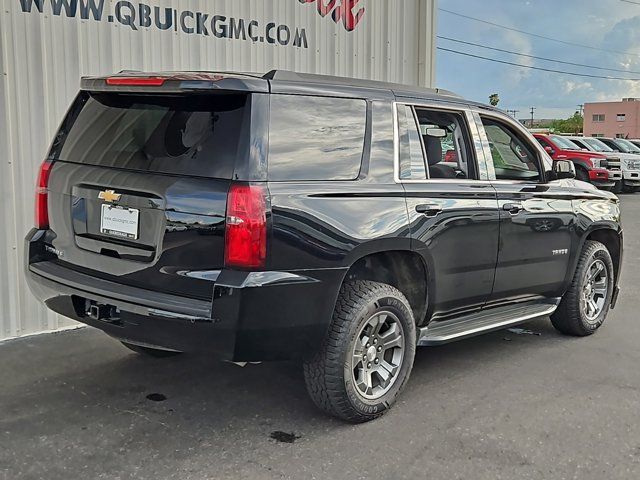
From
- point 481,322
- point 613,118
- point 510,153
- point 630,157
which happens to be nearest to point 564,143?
point 630,157

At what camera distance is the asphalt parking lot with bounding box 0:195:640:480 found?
11.7 feet

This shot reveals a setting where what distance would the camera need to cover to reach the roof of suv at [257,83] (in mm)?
3484

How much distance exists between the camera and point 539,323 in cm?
655

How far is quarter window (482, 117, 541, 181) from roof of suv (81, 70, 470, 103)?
3.41 ft

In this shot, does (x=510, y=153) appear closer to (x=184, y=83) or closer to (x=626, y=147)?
(x=184, y=83)

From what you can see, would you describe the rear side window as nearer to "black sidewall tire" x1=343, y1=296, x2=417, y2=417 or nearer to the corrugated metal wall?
"black sidewall tire" x1=343, y1=296, x2=417, y2=417

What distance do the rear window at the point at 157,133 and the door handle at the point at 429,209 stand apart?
1.34m

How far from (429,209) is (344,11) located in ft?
14.1

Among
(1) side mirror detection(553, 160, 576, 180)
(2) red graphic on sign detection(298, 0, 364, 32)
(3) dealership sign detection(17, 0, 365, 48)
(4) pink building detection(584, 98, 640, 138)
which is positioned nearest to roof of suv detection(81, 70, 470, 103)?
(1) side mirror detection(553, 160, 576, 180)

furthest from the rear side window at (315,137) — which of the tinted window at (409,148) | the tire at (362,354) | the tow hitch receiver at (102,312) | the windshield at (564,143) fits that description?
the windshield at (564,143)

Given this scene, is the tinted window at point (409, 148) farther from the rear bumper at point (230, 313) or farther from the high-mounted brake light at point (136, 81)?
the high-mounted brake light at point (136, 81)

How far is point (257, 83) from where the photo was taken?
11.6ft

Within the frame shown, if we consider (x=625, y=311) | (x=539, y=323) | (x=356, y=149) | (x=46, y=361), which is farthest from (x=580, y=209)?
(x=46, y=361)

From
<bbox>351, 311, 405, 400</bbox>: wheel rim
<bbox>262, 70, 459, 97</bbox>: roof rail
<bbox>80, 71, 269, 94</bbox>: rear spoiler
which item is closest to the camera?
<bbox>80, 71, 269, 94</bbox>: rear spoiler
